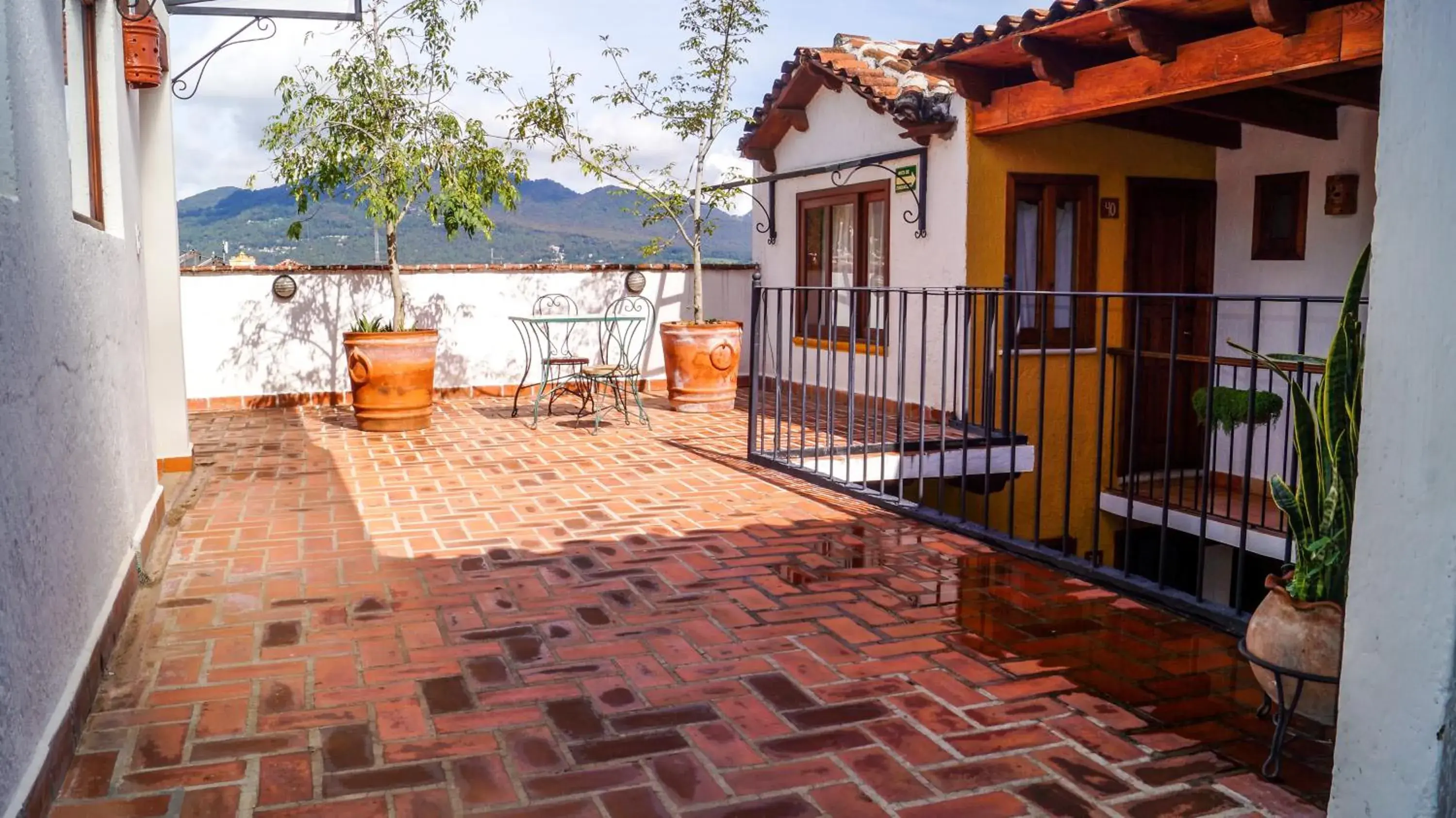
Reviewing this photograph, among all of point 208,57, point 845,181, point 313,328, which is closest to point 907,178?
point 845,181

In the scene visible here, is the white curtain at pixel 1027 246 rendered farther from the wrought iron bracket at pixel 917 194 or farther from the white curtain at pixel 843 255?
the white curtain at pixel 843 255

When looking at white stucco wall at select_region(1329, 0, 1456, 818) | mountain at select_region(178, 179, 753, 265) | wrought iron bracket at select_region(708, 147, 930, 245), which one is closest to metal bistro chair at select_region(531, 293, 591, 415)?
mountain at select_region(178, 179, 753, 265)

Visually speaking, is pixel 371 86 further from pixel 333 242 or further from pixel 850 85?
pixel 850 85

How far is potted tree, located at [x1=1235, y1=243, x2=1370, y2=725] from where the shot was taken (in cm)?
230

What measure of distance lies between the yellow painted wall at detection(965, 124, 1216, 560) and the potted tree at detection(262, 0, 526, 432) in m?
3.32

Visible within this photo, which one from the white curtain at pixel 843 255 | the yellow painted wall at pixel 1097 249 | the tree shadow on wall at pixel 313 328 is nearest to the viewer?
the yellow painted wall at pixel 1097 249

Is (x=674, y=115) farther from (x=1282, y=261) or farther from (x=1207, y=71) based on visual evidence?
(x=1282, y=261)

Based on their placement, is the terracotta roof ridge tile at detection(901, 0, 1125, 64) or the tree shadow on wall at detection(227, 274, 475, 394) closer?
the terracotta roof ridge tile at detection(901, 0, 1125, 64)

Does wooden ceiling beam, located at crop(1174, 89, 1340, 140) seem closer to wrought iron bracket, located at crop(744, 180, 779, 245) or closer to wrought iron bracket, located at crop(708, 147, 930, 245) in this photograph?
wrought iron bracket, located at crop(708, 147, 930, 245)

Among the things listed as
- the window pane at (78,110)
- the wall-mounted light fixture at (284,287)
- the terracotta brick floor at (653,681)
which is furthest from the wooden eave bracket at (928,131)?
the window pane at (78,110)

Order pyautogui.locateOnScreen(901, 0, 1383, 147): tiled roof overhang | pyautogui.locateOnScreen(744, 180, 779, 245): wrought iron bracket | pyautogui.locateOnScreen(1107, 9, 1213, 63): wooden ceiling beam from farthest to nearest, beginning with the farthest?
1. pyautogui.locateOnScreen(744, 180, 779, 245): wrought iron bracket
2. pyautogui.locateOnScreen(1107, 9, 1213, 63): wooden ceiling beam
3. pyautogui.locateOnScreen(901, 0, 1383, 147): tiled roof overhang

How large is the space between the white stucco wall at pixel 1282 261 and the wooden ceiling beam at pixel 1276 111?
0.09 m

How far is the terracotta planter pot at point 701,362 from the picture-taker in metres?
8.33

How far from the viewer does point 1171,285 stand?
7977mm
